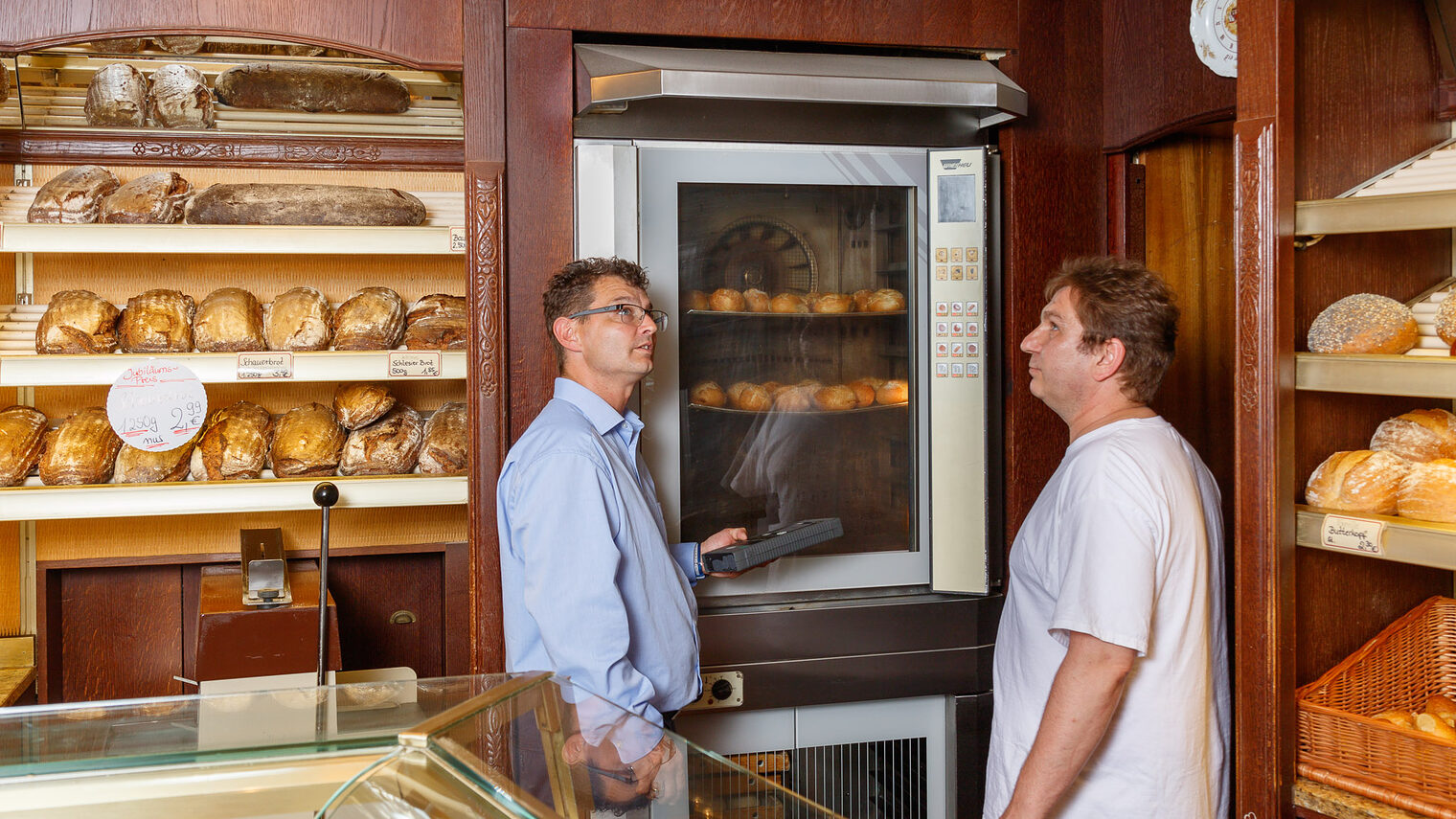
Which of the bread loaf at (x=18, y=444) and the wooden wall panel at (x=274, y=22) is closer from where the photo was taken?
the wooden wall panel at (x=274, y=22)

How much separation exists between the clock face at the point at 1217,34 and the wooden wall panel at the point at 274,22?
58.2 inches

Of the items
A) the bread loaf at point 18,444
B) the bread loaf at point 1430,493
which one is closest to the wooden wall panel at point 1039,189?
the bread loaf at point 1430,493

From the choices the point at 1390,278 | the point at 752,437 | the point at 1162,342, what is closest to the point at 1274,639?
the point at 1162,342

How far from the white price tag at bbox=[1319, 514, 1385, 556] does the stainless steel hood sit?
1070 mm

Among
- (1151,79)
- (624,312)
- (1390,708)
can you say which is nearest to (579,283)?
(624,312)

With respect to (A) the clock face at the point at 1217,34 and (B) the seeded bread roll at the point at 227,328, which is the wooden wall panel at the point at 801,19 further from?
A: (B) the seeded bread roll at the point at 227,328

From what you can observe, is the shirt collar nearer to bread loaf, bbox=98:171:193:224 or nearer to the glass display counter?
the glass display counter

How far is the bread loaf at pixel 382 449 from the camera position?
2.46 meters

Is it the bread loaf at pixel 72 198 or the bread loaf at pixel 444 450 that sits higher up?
the bread loaf at pixel 72 198

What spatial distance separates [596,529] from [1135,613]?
0.81 m

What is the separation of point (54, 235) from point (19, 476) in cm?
54

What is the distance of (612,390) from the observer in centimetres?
194

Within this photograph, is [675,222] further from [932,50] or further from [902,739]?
[902,739]

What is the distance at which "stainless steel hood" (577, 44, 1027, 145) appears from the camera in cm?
207
